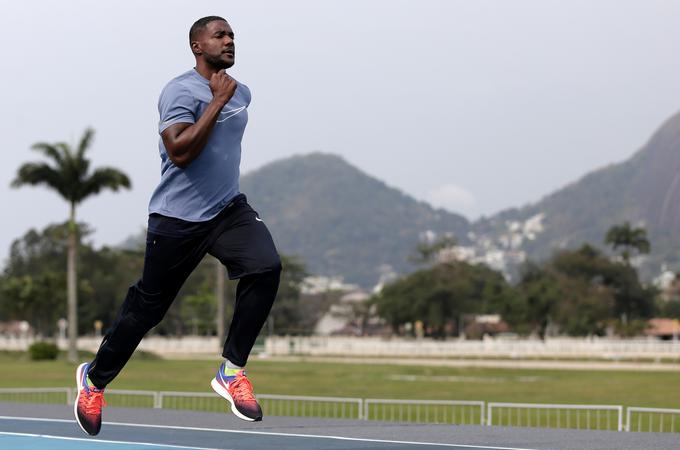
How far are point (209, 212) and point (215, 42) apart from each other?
845mm

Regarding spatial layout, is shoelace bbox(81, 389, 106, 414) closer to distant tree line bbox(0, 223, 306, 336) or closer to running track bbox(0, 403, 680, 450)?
running track bbox(0, 403, 680, 450)

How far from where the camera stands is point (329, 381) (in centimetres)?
4897

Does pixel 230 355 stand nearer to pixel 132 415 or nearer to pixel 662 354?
pixel 132 415

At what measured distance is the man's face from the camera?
588cm

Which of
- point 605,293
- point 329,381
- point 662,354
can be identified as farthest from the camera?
point 605,293

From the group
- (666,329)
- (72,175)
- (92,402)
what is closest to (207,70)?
(92,402)

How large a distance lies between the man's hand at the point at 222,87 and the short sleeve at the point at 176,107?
0.41 feet

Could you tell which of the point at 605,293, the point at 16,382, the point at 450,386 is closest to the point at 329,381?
the point at 450,386

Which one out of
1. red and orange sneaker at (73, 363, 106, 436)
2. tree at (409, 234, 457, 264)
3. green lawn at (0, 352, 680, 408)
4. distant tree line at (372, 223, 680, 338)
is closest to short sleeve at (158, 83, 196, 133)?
red and orange sneaker at (73, 363, 106, 436)

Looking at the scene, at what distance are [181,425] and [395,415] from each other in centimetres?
1861

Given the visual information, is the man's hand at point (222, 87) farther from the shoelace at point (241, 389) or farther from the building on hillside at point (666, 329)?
the building on hillside at point (666, 329)

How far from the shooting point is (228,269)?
19.2 ft

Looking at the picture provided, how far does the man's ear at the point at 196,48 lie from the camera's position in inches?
233

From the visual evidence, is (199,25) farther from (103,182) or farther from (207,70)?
(103,182)
